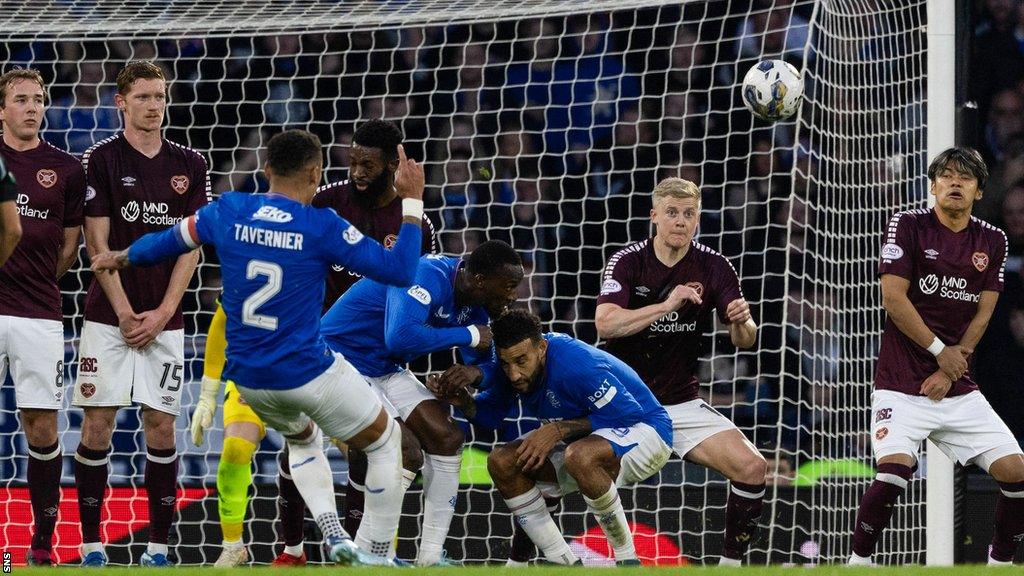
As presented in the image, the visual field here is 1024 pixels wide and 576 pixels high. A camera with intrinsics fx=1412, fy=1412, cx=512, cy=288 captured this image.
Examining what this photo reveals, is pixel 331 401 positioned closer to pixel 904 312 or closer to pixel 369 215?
pixel 369 215

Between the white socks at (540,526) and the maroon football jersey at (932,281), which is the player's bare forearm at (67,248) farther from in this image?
the maroon football jersey at (932,281)

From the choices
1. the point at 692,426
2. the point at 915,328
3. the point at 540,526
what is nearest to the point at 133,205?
the point at 540,526

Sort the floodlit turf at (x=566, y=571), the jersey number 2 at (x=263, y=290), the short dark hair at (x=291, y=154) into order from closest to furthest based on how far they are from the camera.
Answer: the floodlit turf at (x=566, y=571) → the jersey number 2 at (x=263, y=290) → the short dark hair at (x=291, y=154)

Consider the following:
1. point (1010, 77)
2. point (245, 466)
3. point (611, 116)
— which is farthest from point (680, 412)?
point (611, 116)

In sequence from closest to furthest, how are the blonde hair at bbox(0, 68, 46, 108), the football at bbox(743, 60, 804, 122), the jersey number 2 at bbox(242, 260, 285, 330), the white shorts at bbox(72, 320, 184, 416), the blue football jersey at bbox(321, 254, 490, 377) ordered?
the jersey number 2 at bbox(242, 260, 285, 330) → the blue football jersey at bbox(321, 254, 490, 377) → the blonde hair at bbox(0, 68, 46, 108) → the white shorts at bbox(72, 320, 184, 416) → the football at bbox(743, 60, 804, 122)

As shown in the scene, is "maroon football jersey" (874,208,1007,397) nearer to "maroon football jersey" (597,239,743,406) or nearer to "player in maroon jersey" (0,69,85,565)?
"maroon football jersey" (597,239,743,406)

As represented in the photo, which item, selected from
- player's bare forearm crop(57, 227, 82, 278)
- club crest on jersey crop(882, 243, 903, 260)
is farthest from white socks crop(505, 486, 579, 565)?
player's bare forearm crop(57, 227, 82, 278)

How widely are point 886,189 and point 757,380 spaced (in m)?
1.32

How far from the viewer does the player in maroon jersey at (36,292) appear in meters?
5.63

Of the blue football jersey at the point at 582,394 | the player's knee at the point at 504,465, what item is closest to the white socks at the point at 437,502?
the player's knee at the point at 504,465

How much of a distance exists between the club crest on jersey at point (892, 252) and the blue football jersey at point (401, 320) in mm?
1747

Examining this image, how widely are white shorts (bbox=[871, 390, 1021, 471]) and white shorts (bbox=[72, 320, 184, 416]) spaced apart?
2995 millimetres

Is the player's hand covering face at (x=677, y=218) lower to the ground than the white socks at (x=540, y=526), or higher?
higher

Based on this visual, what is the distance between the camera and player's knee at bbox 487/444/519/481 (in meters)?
5.66
